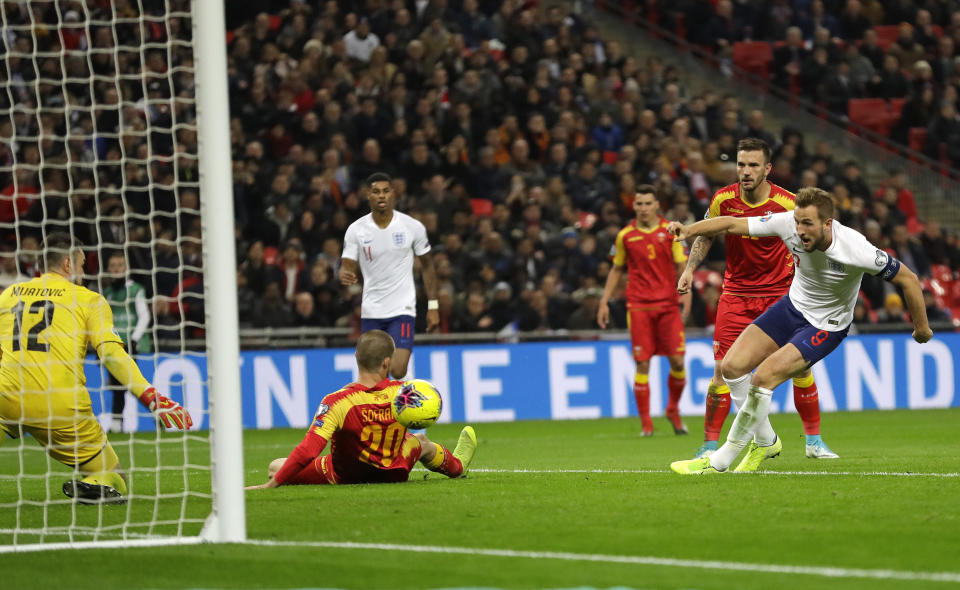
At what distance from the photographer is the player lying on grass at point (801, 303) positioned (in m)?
8.34

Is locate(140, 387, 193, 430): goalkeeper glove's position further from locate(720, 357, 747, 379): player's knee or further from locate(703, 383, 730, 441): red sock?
locate(703, 383, 730, 441): red sock

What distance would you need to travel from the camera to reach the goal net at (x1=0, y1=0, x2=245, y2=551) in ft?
20.6

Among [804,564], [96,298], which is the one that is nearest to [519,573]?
[804,564]

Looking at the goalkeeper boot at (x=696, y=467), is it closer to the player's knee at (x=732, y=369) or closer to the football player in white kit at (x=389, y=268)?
the player's knee at (x=732, y=369)

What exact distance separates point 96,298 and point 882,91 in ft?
61.4

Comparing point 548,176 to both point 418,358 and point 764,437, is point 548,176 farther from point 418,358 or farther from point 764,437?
point 764,437

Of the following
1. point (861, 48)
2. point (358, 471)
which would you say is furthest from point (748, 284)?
point (861, 48)

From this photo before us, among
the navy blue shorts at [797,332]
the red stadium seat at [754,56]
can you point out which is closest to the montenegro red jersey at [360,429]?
the navy blue shorts at [797,332]

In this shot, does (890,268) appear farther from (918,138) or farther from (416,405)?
(918,138)

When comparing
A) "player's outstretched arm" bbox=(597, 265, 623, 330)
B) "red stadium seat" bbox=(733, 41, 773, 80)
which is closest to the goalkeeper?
"player's outstretched arm" bbox=(597, 265, 623, 330)

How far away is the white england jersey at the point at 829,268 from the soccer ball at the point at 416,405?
2.29m

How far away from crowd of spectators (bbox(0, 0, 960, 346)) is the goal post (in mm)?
9548

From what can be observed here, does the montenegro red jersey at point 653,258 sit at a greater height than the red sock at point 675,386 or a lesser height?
greater

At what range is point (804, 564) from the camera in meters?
5.28
